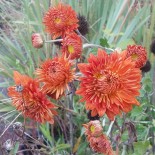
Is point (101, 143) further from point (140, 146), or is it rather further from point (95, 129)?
point (140, 146)

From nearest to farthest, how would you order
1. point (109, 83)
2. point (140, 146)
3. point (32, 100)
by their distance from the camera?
point (109, 83), point (32, 100), point (140, 146)

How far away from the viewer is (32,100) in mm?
1148

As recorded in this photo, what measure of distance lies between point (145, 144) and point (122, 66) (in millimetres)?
338

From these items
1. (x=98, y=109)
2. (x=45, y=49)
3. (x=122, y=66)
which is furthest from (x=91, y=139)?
(x=45, y=49)

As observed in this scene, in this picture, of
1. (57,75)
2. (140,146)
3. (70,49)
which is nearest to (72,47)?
(70,49)

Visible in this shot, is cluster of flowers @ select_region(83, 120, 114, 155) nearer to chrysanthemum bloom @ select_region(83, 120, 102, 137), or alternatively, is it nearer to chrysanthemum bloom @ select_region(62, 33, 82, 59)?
chrysanthemum bloom @ select_region(83, 120, 102, 137)

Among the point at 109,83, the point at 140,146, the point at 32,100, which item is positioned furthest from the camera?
the point at 140,146

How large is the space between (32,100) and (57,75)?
0.11 metres

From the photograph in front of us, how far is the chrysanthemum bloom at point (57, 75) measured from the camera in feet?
3.61

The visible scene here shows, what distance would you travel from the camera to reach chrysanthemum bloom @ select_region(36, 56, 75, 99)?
1.10 meters

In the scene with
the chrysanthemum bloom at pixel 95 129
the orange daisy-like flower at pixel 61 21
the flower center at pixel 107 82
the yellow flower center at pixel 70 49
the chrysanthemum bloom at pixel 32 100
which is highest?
the orange daisy-like flower at pixel 61 21

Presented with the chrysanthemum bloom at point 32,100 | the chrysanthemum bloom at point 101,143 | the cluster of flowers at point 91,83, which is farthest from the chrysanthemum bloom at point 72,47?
the chrysanthemum bloom at point 101,143

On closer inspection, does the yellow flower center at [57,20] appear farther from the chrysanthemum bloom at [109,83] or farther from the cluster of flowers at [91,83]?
the chrysanthemum bloom at [109,83]

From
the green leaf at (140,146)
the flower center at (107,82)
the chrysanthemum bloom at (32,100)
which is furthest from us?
the green leaf at (140,146)
